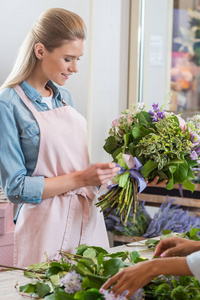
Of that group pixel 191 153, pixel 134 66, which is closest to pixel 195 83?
pixel 134 66

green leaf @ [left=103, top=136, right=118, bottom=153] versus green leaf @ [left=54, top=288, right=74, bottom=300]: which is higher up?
green leaf @ [left=103, top=136, right=118, bottom=153]

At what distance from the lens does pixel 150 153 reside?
1994 millimetres

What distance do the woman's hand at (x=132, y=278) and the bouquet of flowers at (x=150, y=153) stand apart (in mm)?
836

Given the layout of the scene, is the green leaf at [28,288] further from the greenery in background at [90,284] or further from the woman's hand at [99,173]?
the woman's hand at [99,173]

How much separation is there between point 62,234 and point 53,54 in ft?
2.43

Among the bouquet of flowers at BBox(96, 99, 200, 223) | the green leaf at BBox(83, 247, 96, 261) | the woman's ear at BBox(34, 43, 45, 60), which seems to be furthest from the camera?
the woman's ear at BBox(34, 43, 45, 60)

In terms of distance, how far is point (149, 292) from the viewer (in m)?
1.30

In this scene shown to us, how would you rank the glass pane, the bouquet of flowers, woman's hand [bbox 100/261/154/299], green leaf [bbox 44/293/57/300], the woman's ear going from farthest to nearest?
the glass pane → the woman's ear → the bouquet of flowers → green leaf [bbox 44/293/57/300] → woman's hand [bbox 100/261/154/299]

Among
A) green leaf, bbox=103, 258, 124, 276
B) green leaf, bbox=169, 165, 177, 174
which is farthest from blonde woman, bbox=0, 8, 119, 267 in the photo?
green leaf, bbox=103, 258, 124, 276

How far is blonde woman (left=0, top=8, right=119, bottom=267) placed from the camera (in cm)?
203

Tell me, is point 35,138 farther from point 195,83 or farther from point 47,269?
point 195,83

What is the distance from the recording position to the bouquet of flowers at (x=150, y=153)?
2002 mm

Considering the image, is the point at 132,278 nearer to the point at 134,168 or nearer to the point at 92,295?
the point at 92,295

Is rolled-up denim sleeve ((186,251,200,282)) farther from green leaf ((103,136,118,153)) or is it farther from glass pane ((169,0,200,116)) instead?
glass pane ((169,0,200,116))
